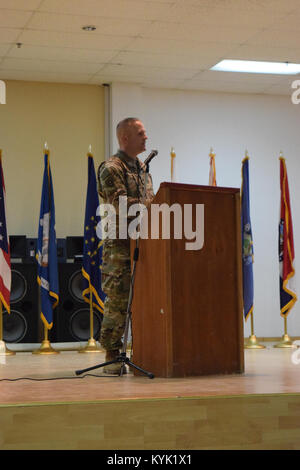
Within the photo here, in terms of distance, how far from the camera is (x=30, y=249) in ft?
24.7

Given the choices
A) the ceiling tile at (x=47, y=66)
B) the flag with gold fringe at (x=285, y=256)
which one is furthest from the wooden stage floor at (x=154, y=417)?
the ceiling tile at (x=47, y=66)

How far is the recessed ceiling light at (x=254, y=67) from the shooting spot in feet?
25.4

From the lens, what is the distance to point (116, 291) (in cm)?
410

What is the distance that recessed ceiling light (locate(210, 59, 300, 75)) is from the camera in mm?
7742

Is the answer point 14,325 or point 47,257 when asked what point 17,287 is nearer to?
point 14,325

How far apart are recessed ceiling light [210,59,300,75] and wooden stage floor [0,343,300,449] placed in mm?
5056

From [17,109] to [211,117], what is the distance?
227cm

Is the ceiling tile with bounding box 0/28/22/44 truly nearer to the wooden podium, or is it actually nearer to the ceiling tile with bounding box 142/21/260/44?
the ceiling tile with bounding box 142/21/260/44

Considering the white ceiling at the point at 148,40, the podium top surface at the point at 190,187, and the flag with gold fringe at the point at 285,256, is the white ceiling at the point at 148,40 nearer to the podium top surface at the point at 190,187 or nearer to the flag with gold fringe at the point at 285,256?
the flag with gold fringe at the point at 285,256

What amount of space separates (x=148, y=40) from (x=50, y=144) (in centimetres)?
182

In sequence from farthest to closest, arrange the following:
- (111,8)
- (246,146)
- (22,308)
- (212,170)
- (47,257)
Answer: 1. (246,146)
2. (212,170)
3. (22,308)
4. (47,257)
5. (111,8)

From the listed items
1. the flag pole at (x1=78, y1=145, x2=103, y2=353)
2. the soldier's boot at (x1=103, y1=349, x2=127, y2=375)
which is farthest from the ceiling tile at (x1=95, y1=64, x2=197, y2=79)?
the soldier's boot at (x1=103, y1=349, x2=127, y2=375)

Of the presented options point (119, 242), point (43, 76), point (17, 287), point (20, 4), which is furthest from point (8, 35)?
point (119, 242)

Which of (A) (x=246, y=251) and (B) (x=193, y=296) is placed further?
(A) (x=246, y=251)
